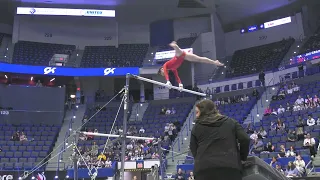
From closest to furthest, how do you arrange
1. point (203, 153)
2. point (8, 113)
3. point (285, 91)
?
point (203, 153)
point (285, 91)
point (8, 113)

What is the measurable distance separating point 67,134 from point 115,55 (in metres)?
9.08

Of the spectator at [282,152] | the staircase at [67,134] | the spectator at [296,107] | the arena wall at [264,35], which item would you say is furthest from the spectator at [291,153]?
the arena wall at [264,35]

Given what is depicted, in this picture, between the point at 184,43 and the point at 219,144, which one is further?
the point at 184,43

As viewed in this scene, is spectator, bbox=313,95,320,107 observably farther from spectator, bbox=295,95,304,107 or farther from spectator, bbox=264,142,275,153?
spectator, bbox=264,142,275,153

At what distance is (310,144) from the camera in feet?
44.7

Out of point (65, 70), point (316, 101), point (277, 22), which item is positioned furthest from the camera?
point (277, 22)

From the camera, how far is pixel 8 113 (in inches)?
963

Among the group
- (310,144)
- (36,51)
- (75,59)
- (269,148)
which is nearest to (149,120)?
(75,59)

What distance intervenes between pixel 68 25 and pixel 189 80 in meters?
11.8

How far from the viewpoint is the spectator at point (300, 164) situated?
38.4 feet

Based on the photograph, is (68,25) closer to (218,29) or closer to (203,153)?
(218,29)

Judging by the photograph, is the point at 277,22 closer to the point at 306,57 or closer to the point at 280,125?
the point at 306,57

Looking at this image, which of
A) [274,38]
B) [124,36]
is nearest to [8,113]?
[124,36]

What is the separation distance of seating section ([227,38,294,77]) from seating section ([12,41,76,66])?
45.9 feet
